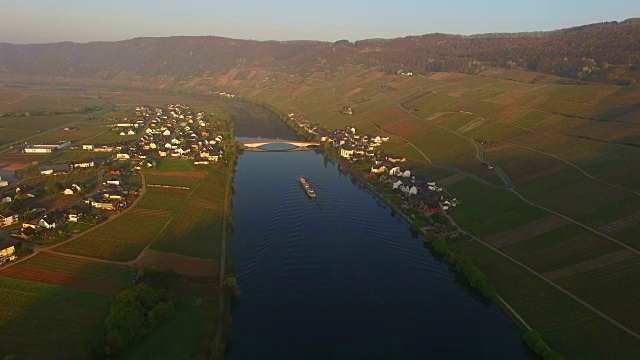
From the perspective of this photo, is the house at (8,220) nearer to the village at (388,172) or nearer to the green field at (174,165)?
the green field at (174,165)

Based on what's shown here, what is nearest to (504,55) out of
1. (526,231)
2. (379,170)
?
(379,170)

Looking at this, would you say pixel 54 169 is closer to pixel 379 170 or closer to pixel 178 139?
pixel 178 139

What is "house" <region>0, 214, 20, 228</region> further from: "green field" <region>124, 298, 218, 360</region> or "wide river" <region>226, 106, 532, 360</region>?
"green field" <region>124, 298, 218, 360</region>

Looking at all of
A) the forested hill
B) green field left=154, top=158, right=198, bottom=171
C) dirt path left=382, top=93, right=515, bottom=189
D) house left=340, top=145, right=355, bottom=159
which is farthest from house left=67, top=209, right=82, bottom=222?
the forested hill

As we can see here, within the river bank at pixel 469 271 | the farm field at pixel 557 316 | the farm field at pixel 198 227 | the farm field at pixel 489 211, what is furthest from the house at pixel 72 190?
the farm field at pixel 557 316

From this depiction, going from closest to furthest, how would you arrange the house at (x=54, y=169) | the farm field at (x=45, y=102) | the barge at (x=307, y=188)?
1. the barge at (x=307, y=188)
2. the house at (x=54, y=169)
3. the farm field at (x=45, y=102)

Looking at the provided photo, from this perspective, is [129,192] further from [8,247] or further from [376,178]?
[376,178]
